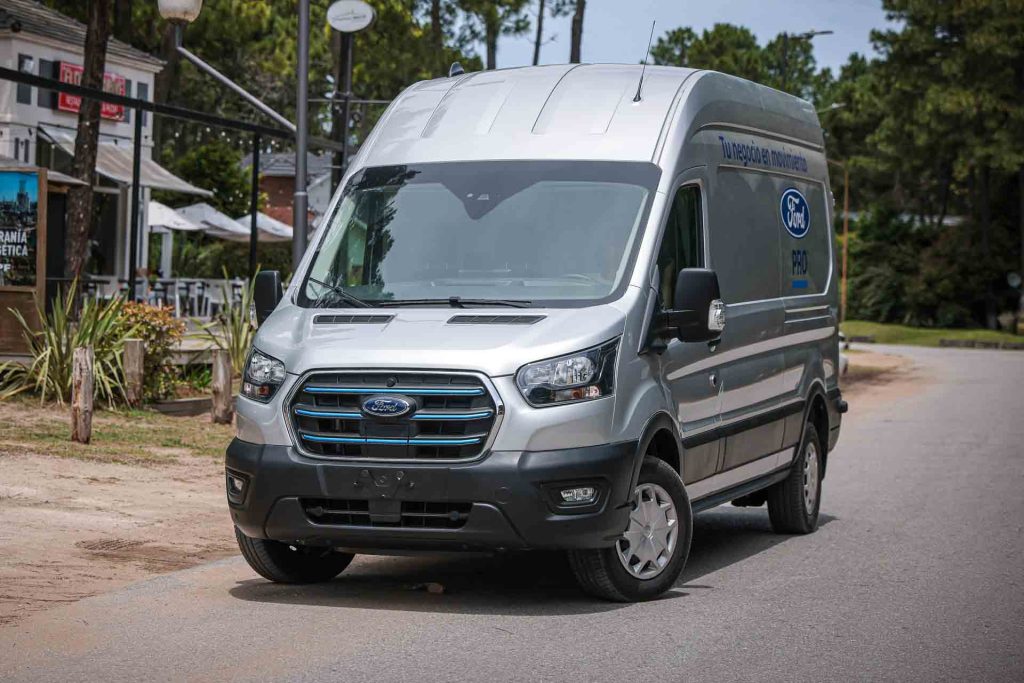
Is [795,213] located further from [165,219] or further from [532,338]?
[165,219]

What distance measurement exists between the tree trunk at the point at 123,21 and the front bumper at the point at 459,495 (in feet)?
119

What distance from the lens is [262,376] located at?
8102 mm

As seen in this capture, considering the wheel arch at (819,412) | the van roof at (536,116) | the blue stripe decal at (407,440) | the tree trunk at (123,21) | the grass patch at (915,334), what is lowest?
the grass patch at (915,334)

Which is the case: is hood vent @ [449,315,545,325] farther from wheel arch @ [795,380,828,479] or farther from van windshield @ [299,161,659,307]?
wheel arch @ [795,380,828,479]

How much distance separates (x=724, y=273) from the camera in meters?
9.55

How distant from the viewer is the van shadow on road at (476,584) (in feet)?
26.9

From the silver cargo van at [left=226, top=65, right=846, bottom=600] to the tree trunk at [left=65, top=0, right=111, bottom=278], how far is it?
10.8 m

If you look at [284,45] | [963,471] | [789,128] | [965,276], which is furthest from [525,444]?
[965,276]

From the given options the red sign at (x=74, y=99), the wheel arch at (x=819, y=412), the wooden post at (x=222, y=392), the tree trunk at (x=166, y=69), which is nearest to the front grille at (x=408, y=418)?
the wheel arch at (x=819, y=412)

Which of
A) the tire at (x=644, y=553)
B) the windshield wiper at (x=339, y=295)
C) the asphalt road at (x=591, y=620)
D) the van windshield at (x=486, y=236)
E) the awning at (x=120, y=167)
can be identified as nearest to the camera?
the asphalt road at (x=591, y=620)

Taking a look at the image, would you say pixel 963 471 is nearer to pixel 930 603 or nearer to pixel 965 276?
pixel 930 603

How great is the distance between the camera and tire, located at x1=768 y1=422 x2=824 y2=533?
36.3 feet

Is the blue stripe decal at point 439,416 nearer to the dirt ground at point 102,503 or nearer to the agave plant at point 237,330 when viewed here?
the dirt ground at point 102,503

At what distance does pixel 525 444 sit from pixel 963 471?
865 cm
